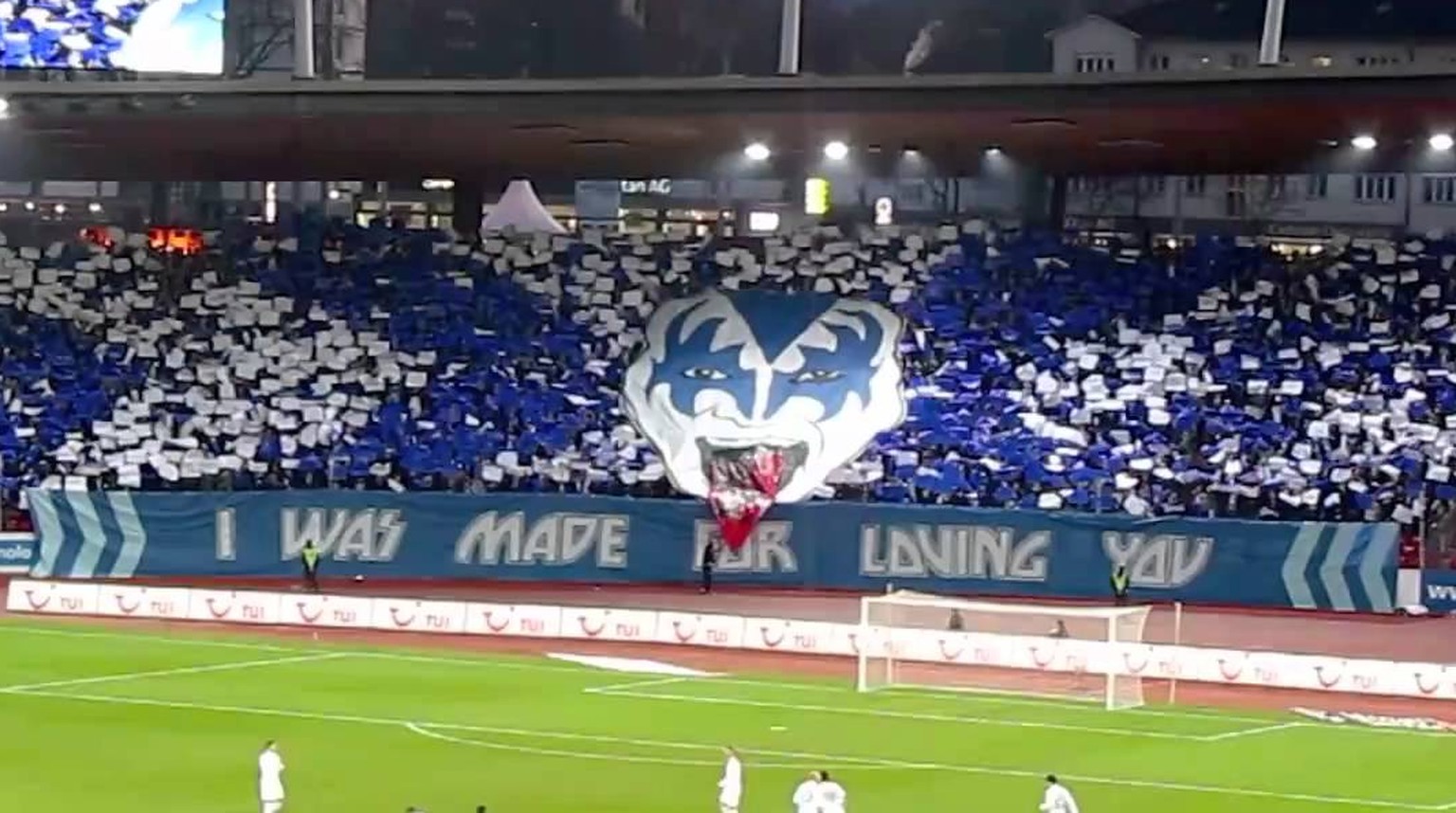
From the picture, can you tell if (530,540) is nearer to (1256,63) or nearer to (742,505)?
(742,505)

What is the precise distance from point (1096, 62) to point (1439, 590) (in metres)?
11.4

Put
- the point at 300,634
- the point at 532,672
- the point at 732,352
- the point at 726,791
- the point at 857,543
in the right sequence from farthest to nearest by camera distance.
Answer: the point at 732,352 → the point at 857,543 → the point at 300,634 → the point at 532,672 → the point at 726,791

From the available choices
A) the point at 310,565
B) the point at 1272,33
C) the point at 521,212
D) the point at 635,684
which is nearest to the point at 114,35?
the point at 310,565

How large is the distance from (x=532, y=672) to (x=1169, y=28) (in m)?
18.1

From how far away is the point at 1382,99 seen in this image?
153ft

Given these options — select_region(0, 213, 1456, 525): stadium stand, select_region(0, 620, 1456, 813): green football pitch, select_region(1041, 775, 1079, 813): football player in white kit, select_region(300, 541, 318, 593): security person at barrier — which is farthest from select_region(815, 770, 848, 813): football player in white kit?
select_region(300, 541, 318, 593): security person at barrier

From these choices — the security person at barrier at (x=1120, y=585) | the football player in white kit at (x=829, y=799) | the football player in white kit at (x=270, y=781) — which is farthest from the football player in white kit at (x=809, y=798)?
the security person at barrier at (x=1120, y=585)

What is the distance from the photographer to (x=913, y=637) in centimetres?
4494

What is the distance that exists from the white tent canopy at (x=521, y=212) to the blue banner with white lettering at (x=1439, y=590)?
2442cm

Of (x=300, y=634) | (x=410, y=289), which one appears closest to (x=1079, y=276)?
(x=410, y=289)

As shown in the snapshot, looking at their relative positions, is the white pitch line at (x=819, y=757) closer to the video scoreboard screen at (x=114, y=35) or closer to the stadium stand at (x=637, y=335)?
the video scoreboard screen at (x=114, y=35)

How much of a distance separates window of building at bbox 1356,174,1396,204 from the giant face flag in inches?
462

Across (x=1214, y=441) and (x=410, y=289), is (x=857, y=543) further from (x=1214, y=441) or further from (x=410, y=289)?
(x=410, y=289)

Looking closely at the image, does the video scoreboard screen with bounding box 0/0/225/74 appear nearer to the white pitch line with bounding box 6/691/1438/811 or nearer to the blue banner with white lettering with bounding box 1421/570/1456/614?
the white pitch line with bounding box 6/691/1438/811
